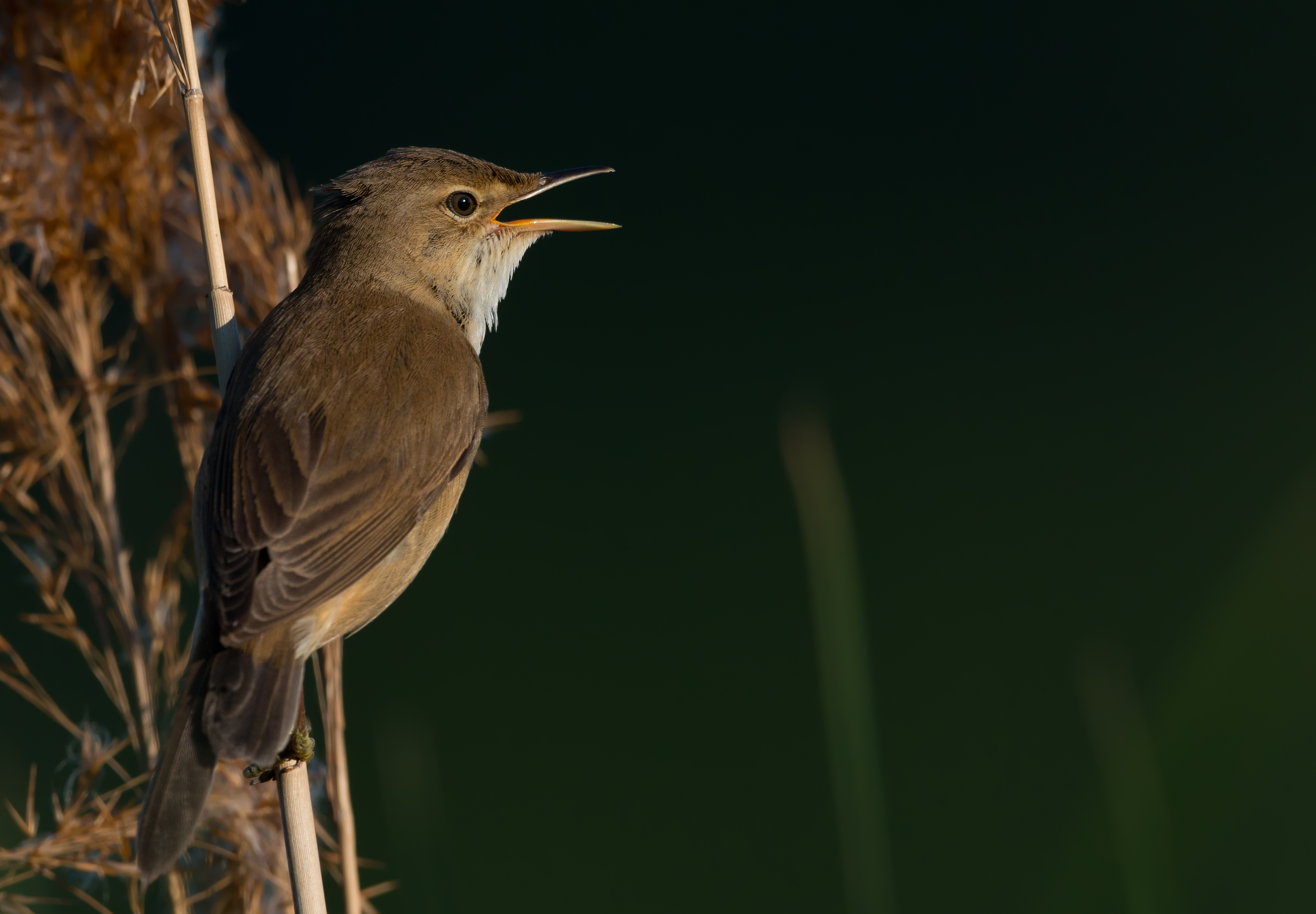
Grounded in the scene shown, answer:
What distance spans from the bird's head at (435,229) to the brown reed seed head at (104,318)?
54 millimetres

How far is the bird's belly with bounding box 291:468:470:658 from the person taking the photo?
125cm

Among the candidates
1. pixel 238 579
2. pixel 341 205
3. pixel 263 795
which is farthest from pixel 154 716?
pixel 341 205

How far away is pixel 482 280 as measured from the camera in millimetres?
1635

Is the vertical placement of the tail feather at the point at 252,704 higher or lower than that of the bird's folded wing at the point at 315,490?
lower

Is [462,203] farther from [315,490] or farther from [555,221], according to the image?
[315,490]

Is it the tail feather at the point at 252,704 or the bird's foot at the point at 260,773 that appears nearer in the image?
the tail feather at the point at 252,704

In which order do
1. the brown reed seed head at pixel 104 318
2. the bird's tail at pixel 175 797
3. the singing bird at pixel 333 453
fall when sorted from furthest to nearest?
the brown reed seed head at pixel 104 318 < the singing bird at pixel 333 453 < the bird's tail at pixel 175 797

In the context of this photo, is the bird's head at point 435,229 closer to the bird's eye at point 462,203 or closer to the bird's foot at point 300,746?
the bird's eye at point 462,203

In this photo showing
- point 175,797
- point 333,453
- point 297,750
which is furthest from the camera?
point 333,453

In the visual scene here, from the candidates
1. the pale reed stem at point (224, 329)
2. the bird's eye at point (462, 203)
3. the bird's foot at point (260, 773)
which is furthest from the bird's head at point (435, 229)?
the bird's foot at point (260, 773)

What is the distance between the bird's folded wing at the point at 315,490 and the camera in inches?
47.8

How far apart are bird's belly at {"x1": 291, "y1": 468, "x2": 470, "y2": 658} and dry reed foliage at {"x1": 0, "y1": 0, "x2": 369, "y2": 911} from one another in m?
0.32

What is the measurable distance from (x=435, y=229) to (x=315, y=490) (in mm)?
462

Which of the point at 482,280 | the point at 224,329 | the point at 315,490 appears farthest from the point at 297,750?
the point at 482,280
